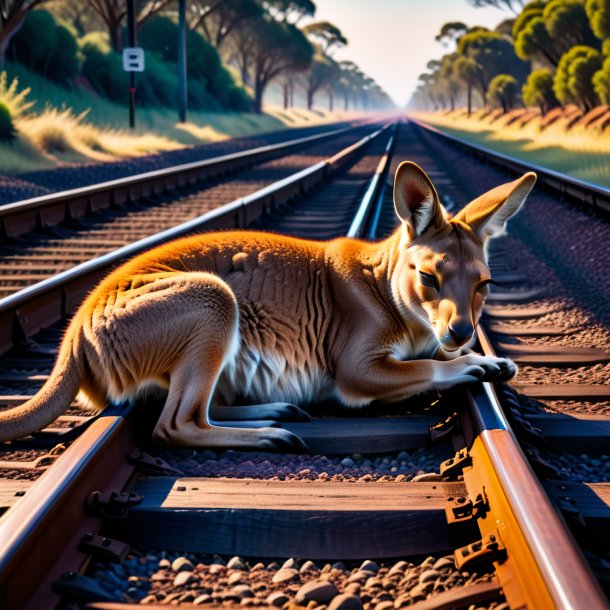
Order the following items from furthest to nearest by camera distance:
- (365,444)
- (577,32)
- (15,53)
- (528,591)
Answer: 1. (577,32)
2. (15,53)
3. (365,444)
4. (528,591)

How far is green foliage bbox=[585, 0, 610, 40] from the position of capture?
96.7 feet

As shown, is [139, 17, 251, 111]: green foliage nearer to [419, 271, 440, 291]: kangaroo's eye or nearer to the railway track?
[419, 271, 440, 291]: kangaroo's eye

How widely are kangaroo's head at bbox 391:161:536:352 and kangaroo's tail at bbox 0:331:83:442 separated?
5.01 feet

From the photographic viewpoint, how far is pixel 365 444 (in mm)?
3623

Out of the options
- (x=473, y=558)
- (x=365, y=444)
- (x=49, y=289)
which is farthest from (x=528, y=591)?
(x=49, y=289)

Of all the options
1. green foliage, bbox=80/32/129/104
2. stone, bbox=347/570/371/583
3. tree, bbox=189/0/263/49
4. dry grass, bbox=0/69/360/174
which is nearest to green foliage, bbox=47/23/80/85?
dry grass, bbox=0/69/360/174

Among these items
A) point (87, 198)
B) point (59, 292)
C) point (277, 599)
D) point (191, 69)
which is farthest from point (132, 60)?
point (191, 69)

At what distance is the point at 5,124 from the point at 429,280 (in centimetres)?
1759

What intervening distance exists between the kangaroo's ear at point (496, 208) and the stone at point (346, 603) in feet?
6.40

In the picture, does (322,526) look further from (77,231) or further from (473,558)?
(77,231)

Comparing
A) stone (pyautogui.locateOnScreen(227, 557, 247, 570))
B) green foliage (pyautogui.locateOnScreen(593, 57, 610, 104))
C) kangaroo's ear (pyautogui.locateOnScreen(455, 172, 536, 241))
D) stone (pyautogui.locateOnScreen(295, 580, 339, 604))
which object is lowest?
stone (pyautogui.locateOnScreen(227, 557, 247, 570))

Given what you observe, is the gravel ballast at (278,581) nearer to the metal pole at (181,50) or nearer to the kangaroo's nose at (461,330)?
the kangaroo's nose at (461,330)

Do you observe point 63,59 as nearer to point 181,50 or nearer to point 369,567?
point 181,50

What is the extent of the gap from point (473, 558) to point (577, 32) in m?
42.2
